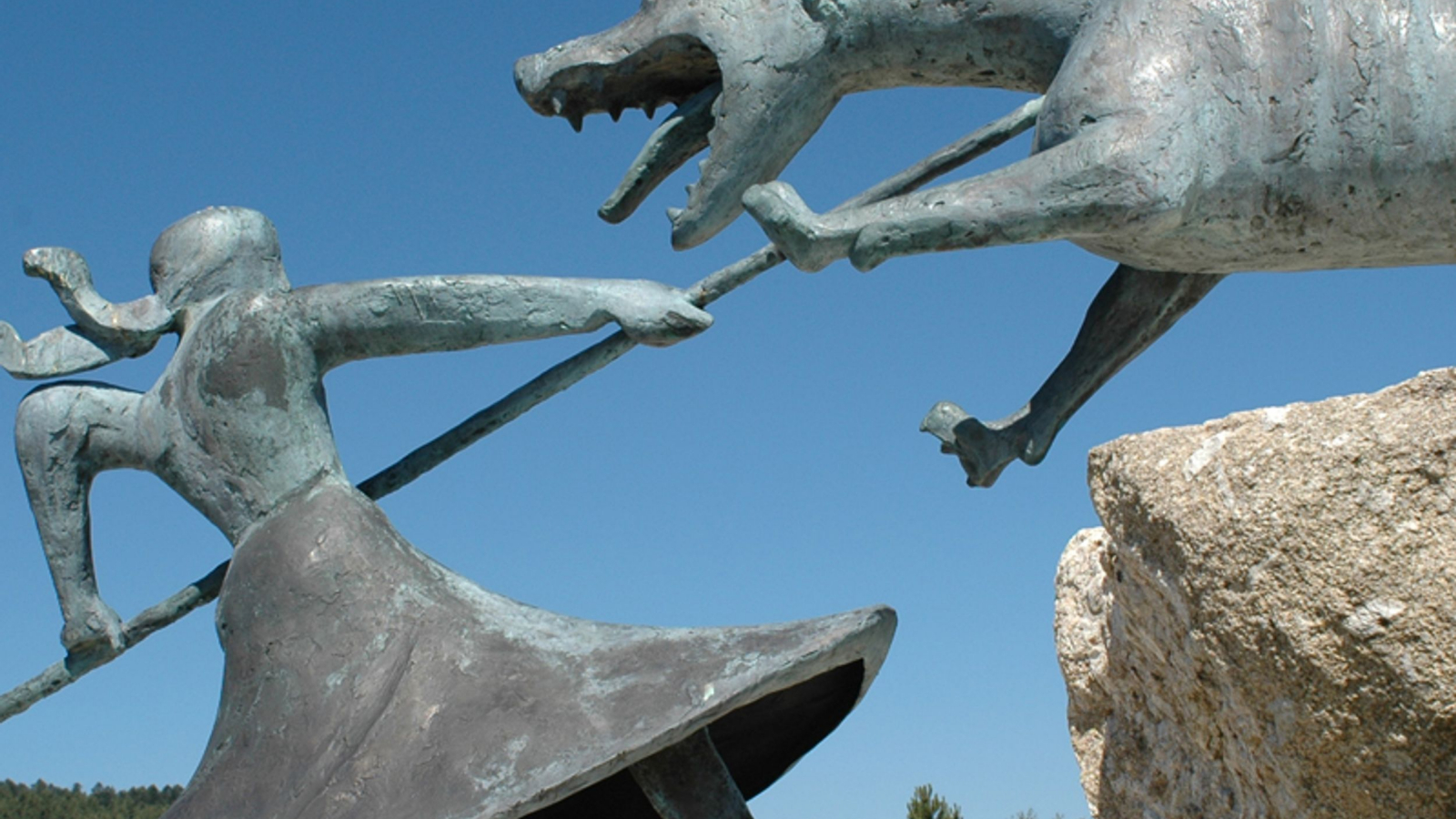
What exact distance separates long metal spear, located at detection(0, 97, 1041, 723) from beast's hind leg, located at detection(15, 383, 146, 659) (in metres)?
0.07

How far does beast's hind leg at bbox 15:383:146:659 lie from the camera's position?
3.79 m

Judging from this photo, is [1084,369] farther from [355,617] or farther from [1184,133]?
[355,617]

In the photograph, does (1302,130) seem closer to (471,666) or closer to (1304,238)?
(1304,238)

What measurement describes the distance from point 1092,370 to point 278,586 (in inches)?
69.0

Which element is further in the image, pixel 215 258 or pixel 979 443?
pixel 215 258

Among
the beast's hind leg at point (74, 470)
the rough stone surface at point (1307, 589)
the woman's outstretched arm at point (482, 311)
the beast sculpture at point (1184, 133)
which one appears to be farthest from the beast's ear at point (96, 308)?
the rough stone surface at point (1307, 589)

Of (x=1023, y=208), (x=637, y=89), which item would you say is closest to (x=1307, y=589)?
(x=1023, y=208)

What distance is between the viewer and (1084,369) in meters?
3.74

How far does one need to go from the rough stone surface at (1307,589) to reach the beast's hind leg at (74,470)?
212 cm

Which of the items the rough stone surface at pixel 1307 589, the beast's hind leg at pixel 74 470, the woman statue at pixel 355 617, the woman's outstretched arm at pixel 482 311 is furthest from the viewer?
the beast's hind leg at pixel 74 470

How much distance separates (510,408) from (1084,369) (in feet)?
4.12

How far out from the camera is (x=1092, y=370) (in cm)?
373

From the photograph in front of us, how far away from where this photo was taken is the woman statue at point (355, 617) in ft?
9.99

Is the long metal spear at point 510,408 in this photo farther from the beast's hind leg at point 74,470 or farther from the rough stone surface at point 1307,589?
the rough stone surface at point 1307,589
